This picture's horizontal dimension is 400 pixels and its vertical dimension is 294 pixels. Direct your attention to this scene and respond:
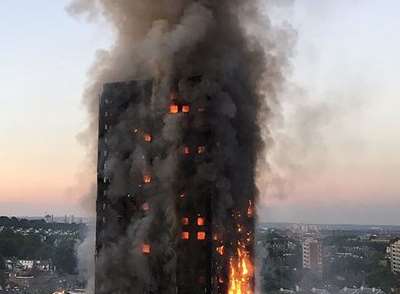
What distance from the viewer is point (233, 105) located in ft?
172

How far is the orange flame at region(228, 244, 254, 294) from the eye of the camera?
53219 mm

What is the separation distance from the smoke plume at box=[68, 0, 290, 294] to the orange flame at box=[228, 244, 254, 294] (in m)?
2.32

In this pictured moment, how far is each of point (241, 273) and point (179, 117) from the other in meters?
18.2

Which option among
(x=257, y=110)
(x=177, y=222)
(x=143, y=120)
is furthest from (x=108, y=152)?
(x=257, y=110)

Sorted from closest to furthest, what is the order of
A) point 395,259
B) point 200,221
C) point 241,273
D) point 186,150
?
point 200,221 < point 186,150 < point 241,273 < point 395,259

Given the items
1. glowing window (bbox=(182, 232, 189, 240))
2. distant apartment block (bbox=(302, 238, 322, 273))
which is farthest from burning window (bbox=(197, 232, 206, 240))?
A: distant apartment block (bbox=(302, 238, 322, 273))

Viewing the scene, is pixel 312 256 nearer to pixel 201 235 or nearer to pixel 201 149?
pixel 201 235

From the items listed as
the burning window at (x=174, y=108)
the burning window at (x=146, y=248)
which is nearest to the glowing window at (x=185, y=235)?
the burning window at (x=146, y=248)

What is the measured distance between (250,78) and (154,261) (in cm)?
2243

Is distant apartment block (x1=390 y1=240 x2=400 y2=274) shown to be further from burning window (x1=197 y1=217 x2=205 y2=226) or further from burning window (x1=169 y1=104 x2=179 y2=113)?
burning window (x1=169 y1=104 x2=179 y2=113)

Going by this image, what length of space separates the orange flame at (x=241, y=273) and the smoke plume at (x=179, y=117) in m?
2.32

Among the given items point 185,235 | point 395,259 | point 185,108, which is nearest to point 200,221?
point 185,235

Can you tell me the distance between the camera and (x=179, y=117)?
52.0 m

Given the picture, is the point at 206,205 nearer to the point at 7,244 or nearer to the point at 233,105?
the point at 233,105
